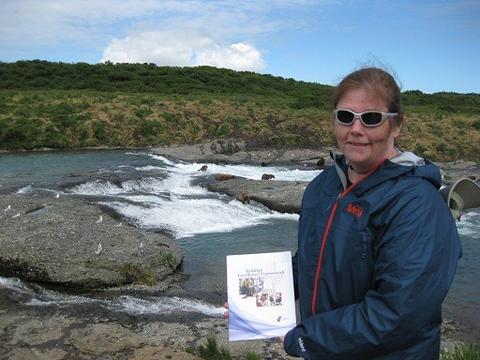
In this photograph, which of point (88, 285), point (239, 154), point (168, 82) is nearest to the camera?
point (88, 285)

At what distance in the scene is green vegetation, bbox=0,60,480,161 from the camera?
118ft

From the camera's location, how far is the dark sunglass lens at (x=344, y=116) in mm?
2211

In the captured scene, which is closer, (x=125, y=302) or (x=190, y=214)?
(x=125, y=302)

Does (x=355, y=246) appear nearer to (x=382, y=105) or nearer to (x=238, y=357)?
(x=382, y=105)

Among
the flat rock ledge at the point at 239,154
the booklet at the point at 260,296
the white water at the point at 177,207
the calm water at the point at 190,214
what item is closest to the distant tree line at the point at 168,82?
the flat rock ledge at the point at 239,154

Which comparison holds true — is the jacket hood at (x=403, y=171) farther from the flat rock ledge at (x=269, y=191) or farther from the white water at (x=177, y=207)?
the flat rock ledge at (x=269, y=191)

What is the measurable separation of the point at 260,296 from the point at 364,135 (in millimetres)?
1019

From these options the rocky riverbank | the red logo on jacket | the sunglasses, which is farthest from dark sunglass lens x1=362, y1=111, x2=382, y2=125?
the rocky riverbank

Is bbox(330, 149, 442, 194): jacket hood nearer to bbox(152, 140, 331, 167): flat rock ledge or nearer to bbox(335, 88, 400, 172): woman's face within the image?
bbox(335, 88, 400, 172): woman's face

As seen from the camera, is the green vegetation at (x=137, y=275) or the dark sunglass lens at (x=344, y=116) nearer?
the dark sunglass lens at (x=344, y=116)

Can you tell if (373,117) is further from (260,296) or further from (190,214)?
(190,214)

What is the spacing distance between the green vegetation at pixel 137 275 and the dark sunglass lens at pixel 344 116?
7.70 metres

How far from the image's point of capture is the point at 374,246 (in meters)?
2.07

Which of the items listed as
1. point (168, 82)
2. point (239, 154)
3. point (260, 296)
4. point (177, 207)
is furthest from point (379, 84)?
point (168, 82)
